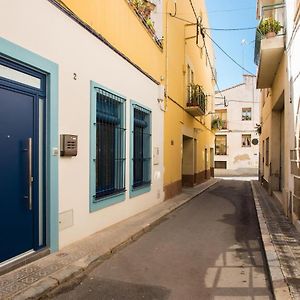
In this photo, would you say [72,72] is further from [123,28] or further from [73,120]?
[123,28]

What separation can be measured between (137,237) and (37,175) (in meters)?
2.71

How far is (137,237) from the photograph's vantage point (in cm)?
701

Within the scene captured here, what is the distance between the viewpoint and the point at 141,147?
10195 mm

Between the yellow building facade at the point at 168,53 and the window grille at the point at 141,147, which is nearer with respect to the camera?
the yellow building facade at the point at 168,53

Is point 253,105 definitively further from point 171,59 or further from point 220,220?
point 220,220

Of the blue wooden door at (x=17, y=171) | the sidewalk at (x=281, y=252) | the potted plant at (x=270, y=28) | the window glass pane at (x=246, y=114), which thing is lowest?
the sidewalk at (x=281, y=252)

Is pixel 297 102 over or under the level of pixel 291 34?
under

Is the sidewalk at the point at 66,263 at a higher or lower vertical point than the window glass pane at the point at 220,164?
lower

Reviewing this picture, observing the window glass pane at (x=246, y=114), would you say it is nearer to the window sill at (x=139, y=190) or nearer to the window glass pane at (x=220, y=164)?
the window glass pane at (x=220, y=164)

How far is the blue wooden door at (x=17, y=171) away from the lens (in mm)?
4461

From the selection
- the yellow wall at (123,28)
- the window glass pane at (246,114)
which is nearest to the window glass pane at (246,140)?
the window glass pane at (246,114)

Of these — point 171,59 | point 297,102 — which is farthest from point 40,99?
point 171,59

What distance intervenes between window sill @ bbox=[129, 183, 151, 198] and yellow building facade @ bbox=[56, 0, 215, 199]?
2.32 metres

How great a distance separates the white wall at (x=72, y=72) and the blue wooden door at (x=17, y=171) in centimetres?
63
